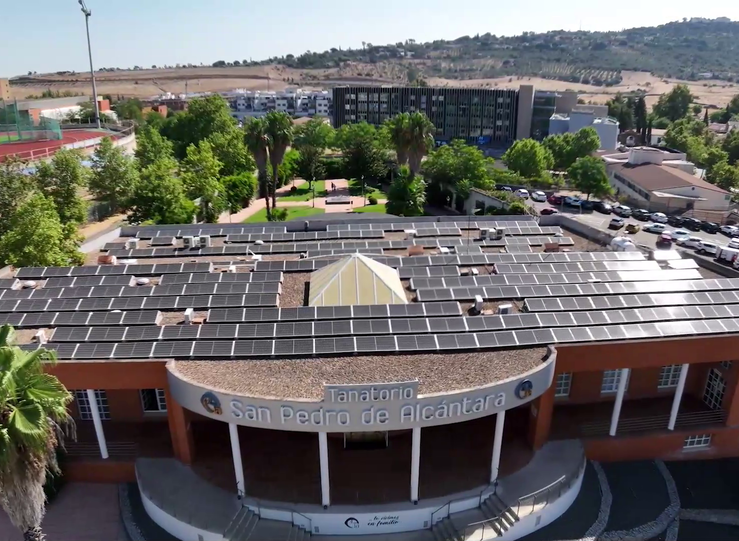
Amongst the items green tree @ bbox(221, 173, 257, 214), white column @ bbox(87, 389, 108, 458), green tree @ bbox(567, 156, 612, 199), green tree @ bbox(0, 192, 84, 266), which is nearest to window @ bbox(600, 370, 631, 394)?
white column @ bbox(87, 389, 108, 458)

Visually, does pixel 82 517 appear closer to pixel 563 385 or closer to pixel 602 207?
pixel 563 385

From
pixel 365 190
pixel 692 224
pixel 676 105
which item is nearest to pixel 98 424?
pixel 365 190

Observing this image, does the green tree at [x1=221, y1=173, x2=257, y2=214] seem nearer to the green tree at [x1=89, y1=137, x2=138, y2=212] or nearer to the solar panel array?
the green tree at [x1=89, y1=137, x2=138, y2=212]

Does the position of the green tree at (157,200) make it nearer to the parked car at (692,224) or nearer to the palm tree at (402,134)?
the palm tree at (402,134)

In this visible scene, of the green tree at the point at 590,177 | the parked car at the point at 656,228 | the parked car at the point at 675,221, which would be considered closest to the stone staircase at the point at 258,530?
the parked car at the point at 656,228

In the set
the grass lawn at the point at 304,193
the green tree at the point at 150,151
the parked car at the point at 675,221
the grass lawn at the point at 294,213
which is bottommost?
the grass lawn at the point at 304,193

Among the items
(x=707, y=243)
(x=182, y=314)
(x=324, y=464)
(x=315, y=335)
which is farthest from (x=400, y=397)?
(x=707, y=243)
